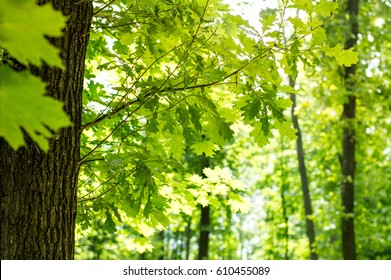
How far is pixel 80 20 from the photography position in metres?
2.91

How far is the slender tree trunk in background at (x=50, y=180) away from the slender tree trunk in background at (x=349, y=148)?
8.39 m

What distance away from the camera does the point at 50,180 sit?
107 inches

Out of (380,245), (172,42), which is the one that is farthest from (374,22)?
(172,42)

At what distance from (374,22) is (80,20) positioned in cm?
1123

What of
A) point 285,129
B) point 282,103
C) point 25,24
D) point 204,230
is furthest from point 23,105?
point 204,230

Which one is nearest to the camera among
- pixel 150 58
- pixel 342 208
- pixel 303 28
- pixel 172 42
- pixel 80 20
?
pixel 303 28

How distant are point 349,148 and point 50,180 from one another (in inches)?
380

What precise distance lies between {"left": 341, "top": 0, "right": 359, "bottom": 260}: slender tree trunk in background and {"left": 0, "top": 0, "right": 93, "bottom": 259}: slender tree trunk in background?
839 centimetres

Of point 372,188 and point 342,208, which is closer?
point 342,208

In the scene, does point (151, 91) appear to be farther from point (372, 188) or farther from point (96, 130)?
point (372, 188)

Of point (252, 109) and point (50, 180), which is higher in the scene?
point (252, 109)

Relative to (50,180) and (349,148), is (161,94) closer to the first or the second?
(50,180)

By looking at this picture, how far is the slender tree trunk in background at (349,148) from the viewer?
1076 cm

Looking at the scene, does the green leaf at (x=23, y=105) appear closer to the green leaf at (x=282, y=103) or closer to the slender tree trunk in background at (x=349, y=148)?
the green leaf at (x=282, y=103)
